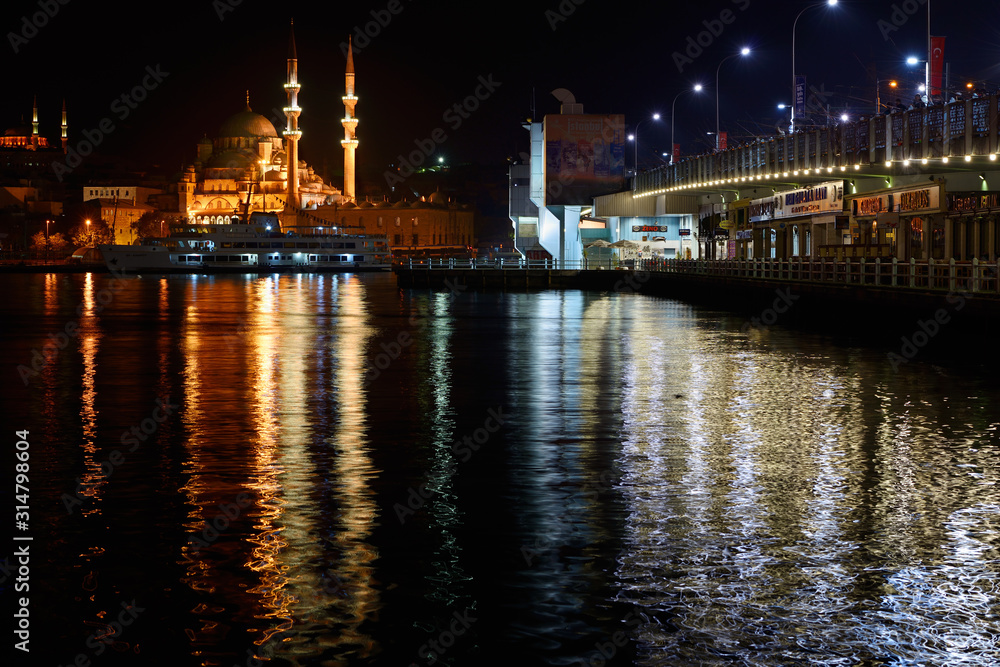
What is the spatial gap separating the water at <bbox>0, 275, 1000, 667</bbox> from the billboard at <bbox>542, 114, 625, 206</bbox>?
230 ft

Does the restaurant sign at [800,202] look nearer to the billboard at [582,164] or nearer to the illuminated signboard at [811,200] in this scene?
the illuminated signboard at [811,200]

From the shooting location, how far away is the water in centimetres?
872

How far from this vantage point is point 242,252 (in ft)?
564

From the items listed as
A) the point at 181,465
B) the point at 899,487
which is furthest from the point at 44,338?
the point at 899,487

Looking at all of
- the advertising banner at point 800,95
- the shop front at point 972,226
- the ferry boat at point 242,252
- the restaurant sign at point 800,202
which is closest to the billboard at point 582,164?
the restaurant sign at point 800,202

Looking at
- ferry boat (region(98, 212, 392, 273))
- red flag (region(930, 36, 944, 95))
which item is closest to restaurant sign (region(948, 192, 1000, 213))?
red flag (region(930, 36, 944, 95))

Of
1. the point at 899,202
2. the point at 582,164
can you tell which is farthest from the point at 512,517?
the point at 582,164

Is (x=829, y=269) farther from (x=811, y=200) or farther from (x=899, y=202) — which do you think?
(x=811, y=200)

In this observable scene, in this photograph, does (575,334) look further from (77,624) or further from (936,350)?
(77,624)

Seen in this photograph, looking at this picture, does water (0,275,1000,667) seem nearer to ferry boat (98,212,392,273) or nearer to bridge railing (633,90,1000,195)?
bridge railing (633,90,1000,195)

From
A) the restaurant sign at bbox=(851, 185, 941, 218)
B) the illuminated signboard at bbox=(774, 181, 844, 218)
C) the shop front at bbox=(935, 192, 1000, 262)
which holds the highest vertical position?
the illuminated signboard at bbox=(774, 181, 844, 218)

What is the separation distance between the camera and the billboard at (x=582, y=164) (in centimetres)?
9588

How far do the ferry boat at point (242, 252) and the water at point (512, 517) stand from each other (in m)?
144

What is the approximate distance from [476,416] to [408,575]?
32.6 feet
